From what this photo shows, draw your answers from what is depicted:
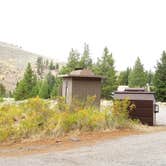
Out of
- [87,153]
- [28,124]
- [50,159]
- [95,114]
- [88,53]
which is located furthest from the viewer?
[88,53]

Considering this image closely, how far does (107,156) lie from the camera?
721 centimetres

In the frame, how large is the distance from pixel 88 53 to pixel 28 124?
3241 centimetres

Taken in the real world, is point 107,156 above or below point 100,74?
below

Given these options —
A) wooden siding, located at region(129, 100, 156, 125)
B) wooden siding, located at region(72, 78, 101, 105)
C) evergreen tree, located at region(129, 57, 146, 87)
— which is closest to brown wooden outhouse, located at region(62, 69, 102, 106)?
wooden siding, located at region(72, 78, 101, 105)

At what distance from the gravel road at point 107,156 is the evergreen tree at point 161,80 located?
27.0m

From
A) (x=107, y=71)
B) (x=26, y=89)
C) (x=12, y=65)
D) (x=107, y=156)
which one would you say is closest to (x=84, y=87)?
(x=107, y=156)

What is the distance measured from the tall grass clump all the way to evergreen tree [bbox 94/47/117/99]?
1009 inches

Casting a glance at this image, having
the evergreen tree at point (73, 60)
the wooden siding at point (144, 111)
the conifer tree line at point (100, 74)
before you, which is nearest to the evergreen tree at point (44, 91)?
the conifer tree line at point (100, 74)

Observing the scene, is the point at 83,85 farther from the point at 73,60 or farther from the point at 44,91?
the point at 44,91

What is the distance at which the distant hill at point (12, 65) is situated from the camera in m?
79.7

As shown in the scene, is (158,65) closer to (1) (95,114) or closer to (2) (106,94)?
(2) (106,94)

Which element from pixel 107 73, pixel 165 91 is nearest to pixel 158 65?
pixel 165 91

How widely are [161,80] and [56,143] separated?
28153mm

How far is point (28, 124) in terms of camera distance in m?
9.40
